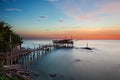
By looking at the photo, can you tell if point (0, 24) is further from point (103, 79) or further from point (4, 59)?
point (103, 79)

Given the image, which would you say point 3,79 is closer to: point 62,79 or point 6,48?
point 62,79

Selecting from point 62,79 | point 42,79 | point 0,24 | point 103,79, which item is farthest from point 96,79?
point 0,24

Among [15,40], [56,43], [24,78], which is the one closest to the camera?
[24,78]

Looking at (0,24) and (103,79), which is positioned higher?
(0,24)

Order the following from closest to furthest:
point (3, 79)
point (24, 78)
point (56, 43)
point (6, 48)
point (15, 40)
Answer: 1. point (3, 79)
2. point (24, 78)
3. point (6, 48)
4. point (15, 40)
5. point (56, 43)

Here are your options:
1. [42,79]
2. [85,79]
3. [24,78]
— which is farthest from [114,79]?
[24,78]

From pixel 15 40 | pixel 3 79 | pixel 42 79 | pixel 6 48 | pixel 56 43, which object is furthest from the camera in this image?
pixel 56 43

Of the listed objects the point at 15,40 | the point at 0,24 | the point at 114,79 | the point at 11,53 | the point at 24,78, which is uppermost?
the point at 0,24

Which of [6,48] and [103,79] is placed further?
[6,48]

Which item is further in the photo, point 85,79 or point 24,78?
point 85,79
